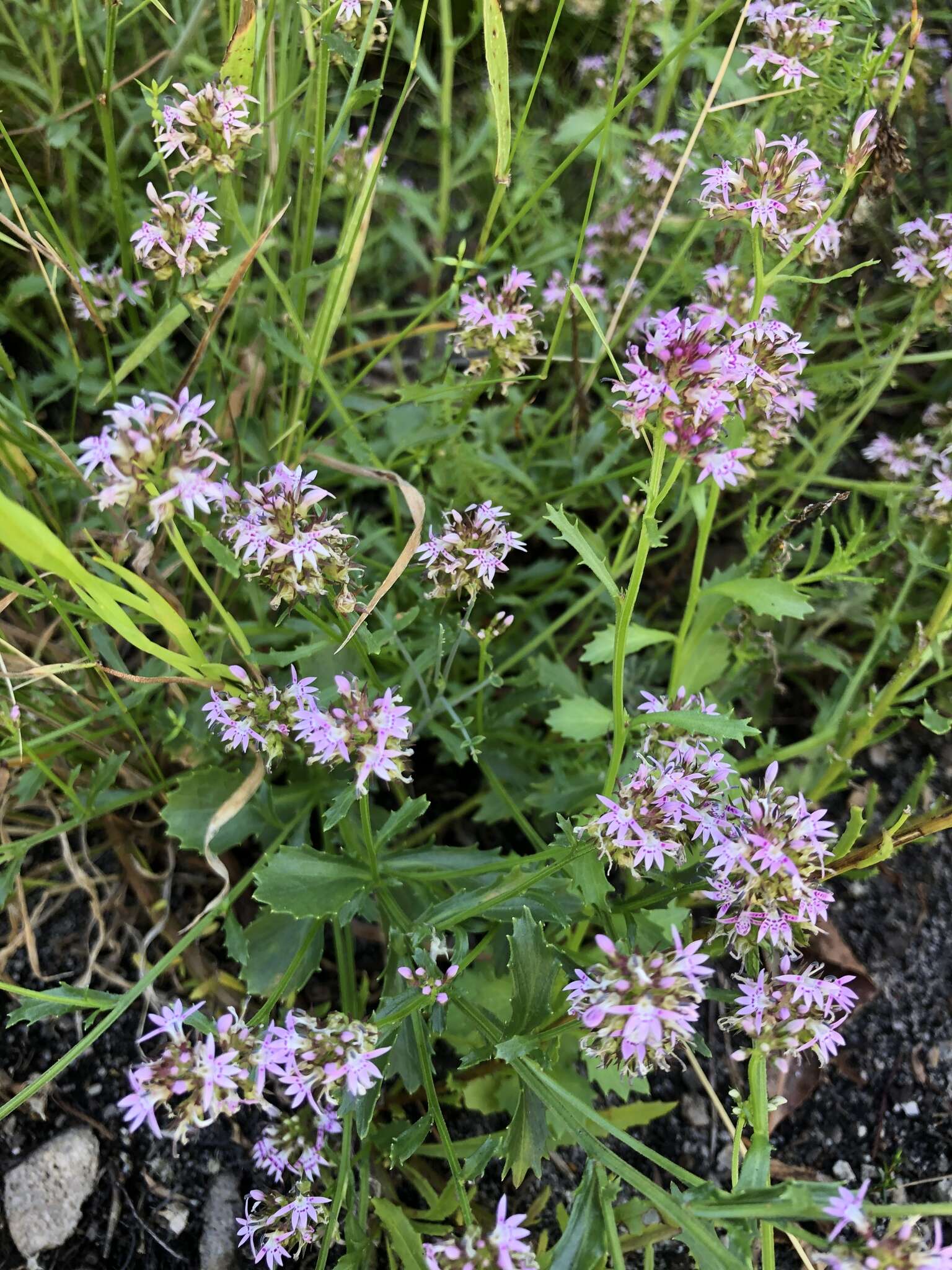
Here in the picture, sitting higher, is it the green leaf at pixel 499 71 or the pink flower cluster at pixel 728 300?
the green leaf at pixel 499 71

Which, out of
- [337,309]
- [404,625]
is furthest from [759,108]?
[404,625]

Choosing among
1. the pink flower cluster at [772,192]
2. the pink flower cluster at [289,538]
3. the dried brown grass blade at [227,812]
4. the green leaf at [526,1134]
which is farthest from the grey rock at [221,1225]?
the pink flower cluster at [772,192]

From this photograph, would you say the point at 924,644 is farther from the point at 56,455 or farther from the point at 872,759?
the point at 56,455

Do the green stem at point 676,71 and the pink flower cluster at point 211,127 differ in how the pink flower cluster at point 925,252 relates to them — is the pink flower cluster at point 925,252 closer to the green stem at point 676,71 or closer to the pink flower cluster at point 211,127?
the green stem at point 676,71

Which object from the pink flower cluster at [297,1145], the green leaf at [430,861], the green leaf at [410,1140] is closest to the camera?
the green leaf at [410,1140]

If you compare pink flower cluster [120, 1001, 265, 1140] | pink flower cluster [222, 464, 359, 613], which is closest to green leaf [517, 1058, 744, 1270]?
pink flower cluster [120, 1001, 265, 1140]

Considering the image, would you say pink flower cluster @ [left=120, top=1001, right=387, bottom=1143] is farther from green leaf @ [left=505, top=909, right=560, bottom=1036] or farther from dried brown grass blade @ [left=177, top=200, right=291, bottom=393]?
dried brown grass blade @ [left=177, top=200, right=291, bottom=393]
